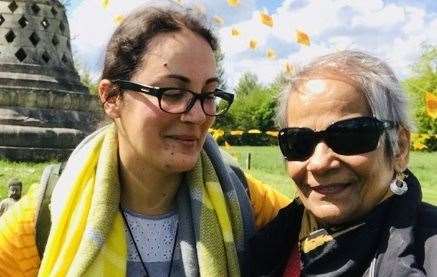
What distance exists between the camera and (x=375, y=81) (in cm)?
243

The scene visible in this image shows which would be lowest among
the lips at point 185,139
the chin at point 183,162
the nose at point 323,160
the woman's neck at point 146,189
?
the woman's neck at point 146,189

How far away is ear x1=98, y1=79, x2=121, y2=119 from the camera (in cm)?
300

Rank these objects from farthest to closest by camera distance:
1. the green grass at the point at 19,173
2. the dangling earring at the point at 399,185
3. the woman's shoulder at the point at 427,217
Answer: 1. the green grass at the point at 19,173
2. the dangling earring at the point at 399,185
3. the woman's shoulder at the point at 427,217

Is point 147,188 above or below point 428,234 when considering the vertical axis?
below

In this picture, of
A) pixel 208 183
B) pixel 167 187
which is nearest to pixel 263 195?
pixel 208 183

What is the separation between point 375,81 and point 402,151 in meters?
0.31

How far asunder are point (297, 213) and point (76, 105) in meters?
15.5

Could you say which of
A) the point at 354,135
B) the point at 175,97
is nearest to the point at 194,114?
the point at 175,97

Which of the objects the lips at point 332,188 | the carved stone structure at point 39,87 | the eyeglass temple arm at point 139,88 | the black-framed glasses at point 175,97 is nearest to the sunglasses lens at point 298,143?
the lips at point 332,188

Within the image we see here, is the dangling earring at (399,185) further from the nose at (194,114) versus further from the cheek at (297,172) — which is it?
the nose at (194,114)

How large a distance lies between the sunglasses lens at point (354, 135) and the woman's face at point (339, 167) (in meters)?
0.02

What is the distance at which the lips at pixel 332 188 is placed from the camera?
2461 mm

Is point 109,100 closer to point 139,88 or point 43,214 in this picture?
Result: point 139,88

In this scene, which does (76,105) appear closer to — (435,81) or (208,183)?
(208,183)
